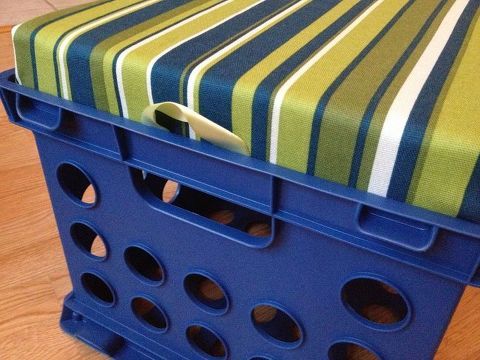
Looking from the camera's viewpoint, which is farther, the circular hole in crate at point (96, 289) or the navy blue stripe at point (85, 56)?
the circular hole in crate at point (96, 289)

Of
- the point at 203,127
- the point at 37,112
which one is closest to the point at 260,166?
the point at 203,127

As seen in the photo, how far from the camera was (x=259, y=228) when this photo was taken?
2.71 ft

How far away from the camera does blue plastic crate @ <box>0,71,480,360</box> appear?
1.21ft

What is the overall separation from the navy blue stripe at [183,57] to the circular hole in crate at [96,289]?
0.31 m

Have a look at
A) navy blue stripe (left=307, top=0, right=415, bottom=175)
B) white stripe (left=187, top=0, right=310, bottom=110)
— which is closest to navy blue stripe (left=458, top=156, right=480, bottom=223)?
navy blue stripe (left=307, top=0, right=415, bottom=175)

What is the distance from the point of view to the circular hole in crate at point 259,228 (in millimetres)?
819

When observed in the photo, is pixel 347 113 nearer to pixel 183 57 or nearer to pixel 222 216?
pixel 183 57

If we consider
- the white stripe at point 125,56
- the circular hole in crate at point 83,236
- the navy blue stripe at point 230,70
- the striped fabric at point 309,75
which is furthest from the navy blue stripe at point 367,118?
the circular hole in crate at point 83,236

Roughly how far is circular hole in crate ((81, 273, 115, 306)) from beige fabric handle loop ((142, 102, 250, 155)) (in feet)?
1.00

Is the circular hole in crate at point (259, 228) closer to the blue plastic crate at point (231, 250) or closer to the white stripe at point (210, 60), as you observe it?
the blue plastic crate at point (231, 250)

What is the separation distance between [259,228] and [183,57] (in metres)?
0.44

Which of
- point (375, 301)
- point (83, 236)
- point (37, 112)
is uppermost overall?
point (37, 112)

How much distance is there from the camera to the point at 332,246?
406 millimetres

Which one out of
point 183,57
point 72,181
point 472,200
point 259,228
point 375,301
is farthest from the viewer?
point 259,228
